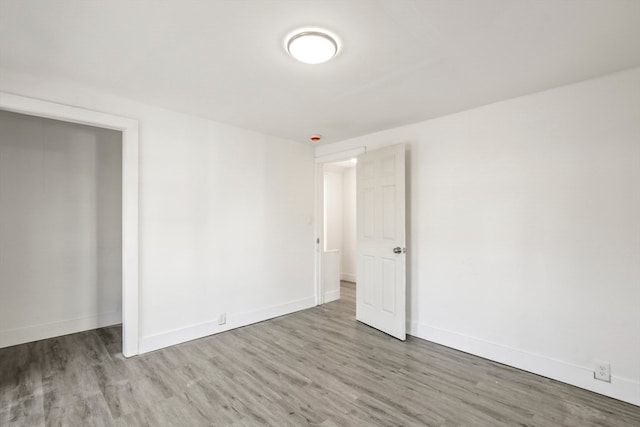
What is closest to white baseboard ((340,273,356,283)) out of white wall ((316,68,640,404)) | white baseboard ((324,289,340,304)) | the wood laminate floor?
white baseboard ((324,289,340,304))

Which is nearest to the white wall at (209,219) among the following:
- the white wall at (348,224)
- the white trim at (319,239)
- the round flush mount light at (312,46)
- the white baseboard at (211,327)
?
the white baseboard at (211,327)

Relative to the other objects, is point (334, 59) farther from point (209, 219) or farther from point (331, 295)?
point (331, 295)

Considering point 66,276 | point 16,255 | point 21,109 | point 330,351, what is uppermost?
point 21,109

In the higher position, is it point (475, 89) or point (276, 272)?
point (475, 89)

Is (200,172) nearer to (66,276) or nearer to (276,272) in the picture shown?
(276,272)

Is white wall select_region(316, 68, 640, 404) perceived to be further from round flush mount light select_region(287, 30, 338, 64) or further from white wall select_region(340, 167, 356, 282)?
white wall select_region(340, 167, 356, 282)

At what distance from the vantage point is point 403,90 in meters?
2.60

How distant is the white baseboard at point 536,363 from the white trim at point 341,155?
2231 millimetres

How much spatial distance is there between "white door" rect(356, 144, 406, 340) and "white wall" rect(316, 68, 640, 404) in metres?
0.21

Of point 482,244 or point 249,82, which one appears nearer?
point 249,82

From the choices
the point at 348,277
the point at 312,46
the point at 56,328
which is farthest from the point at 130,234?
the point at 348,277

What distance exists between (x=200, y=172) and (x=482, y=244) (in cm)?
306

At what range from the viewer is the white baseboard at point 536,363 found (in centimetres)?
221

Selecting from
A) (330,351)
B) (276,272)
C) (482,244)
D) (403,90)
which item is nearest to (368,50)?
(403,90)
